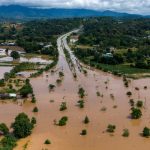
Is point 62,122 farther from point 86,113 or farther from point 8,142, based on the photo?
point 8,142

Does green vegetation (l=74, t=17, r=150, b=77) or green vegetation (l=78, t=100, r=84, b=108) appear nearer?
green vegetation (l=78, t=100, r=84, b=108)

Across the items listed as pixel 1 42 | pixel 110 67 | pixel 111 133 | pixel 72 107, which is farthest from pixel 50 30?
pixel 111 133

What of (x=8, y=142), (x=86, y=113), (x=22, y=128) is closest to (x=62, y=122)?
(x=22, y=128)

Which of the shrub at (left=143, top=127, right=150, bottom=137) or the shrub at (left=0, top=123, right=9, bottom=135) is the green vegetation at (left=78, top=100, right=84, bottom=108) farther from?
the shrub at (left=0, top=123, right=9, bottom=135)

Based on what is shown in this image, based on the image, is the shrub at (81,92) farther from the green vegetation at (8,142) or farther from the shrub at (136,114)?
the green vegetation at (8,142)

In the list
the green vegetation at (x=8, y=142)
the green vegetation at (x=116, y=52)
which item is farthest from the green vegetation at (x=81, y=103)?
the green vegetation at (x=116, y=52)

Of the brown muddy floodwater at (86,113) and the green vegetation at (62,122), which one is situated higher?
the green vegetation at (62,122)

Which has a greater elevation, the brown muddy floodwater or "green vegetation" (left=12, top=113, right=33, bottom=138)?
"green vegetation" (left=12, top=113, right=33, bottom=138)

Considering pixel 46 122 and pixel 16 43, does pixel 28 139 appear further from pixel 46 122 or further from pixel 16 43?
pixel 16 43

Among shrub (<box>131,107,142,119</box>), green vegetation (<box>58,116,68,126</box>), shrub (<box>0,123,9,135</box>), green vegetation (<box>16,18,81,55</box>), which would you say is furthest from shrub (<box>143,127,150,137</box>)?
green vegetation (<box>16,18,81,55</box>)
